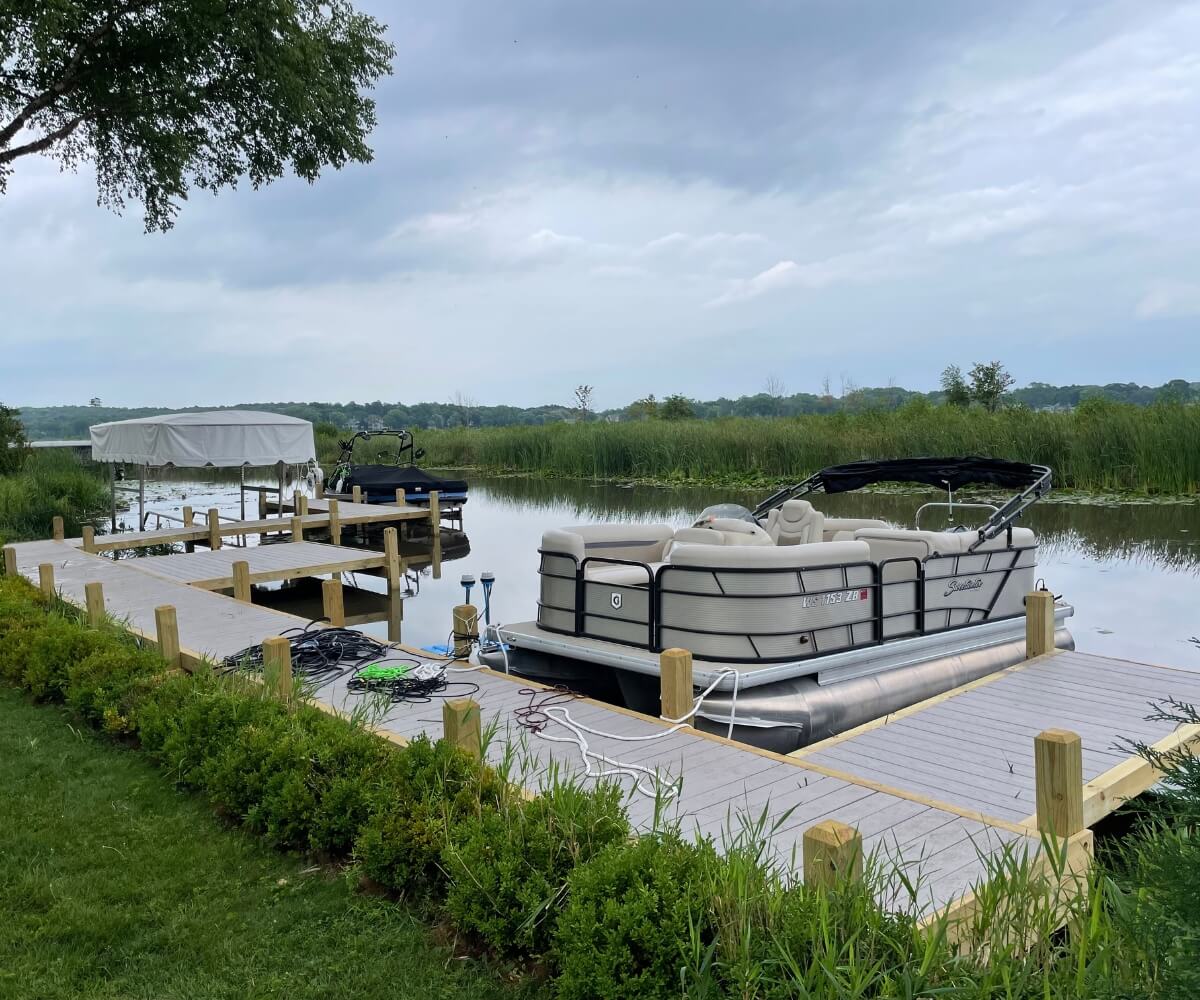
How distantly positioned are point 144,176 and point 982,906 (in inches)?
725

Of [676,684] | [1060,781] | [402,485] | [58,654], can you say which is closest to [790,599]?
[676,684]

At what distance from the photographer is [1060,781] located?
136 inches

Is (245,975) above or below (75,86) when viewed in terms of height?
below

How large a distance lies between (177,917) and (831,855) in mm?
2402

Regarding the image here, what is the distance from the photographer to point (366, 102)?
18.1m

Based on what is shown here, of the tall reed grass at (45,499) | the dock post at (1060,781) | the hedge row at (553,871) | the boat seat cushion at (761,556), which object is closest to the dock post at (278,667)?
the hedge row at (553,871)

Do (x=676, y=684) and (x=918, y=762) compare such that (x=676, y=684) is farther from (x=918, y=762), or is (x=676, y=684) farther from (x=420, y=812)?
(x=420, y=812)

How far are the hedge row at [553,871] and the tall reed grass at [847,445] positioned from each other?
737 inches

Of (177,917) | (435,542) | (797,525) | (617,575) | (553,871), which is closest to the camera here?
(553,871)

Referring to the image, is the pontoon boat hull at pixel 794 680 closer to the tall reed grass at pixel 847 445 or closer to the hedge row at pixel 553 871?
the hedge row at pixel 553 871

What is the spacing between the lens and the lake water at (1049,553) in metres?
10.1

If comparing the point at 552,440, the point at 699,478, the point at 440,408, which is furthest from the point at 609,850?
the point at 440,408

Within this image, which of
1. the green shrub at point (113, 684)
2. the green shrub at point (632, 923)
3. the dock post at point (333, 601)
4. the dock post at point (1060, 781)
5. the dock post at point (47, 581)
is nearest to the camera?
the green shrub at point (632, 923)

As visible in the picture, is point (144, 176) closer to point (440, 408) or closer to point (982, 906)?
point (982, 906)
